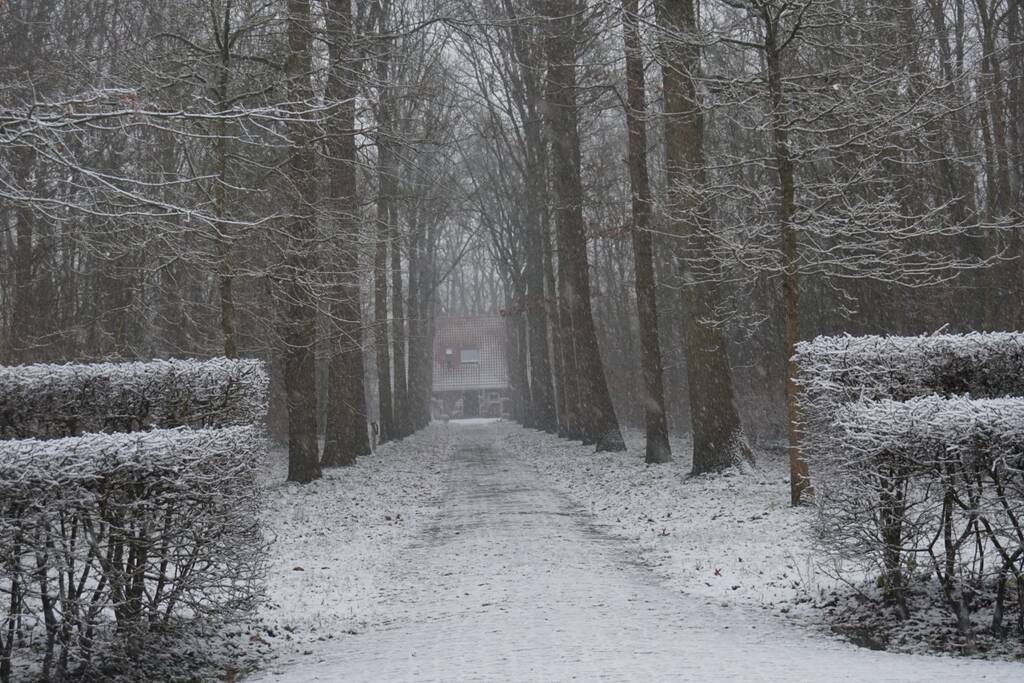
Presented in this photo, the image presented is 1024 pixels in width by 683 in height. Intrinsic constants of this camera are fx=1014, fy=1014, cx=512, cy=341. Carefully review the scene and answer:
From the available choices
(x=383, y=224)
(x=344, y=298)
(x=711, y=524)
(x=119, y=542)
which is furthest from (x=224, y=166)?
(x=119, y=542)

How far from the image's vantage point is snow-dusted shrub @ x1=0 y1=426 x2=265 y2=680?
5.50 meters

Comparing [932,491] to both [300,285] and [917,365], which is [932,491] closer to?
[917,365]

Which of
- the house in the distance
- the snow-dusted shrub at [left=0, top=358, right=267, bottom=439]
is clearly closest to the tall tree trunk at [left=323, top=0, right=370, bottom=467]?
the snow-dusted shrub at [left=0, top=358, right=267, bottom=439]

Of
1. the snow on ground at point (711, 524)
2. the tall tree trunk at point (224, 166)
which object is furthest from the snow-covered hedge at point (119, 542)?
the tall tree trunk at point (224, 166)

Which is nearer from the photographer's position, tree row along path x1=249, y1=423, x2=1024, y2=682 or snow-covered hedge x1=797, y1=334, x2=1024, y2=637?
tree row along path x1=249, y1=423, x2=1024, y2=682

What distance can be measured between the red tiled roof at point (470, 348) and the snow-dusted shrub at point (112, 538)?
7712 centimetres

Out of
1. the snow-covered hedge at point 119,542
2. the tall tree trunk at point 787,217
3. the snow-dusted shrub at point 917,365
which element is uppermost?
the tall tree trunk at point 787,217

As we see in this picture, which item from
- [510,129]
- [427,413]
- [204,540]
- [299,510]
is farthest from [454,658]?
[427,413]

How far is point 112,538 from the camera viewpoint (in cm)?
591

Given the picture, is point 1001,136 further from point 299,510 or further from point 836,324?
point 299,510

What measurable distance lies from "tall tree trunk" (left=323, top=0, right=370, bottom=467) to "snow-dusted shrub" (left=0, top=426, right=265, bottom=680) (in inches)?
401

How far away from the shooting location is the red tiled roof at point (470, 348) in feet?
280

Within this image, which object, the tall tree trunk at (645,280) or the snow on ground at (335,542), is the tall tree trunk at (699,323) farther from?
the snow on ground at (335,542)

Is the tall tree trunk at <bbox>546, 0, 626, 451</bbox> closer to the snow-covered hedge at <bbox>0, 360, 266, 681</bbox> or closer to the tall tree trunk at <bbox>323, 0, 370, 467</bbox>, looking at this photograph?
the tall tree trunk at <bbox>323, 0, 370, 467</bbox>
